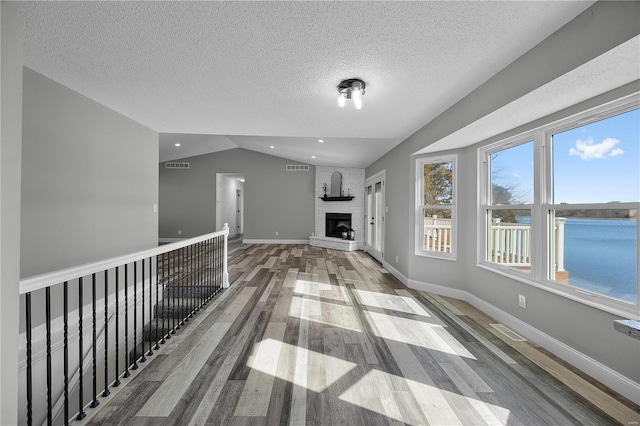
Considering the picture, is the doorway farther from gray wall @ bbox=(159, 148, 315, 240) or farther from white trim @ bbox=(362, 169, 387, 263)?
white trim @ bbox=(362, 169, 387, 263)

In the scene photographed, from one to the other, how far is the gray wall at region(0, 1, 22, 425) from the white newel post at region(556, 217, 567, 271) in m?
3.64

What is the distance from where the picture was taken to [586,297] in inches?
83.9

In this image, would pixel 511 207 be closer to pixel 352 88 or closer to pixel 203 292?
pixel 352 88

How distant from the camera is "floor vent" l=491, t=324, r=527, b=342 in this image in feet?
8.51

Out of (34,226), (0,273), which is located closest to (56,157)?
(34,226)

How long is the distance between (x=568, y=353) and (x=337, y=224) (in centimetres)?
700

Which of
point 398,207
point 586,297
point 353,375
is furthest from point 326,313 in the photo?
point 398,207

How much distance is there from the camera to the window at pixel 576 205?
1.93 metres

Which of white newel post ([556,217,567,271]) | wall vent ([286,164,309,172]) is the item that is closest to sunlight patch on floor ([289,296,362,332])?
white newel post ([556,217,567,271])

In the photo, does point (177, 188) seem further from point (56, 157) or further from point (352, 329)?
point (352, 329)

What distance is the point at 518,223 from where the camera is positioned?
9.71ft

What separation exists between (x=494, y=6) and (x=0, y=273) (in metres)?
2.57

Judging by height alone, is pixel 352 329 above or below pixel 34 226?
below

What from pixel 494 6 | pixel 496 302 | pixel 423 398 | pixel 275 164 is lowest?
pixel 423 398
